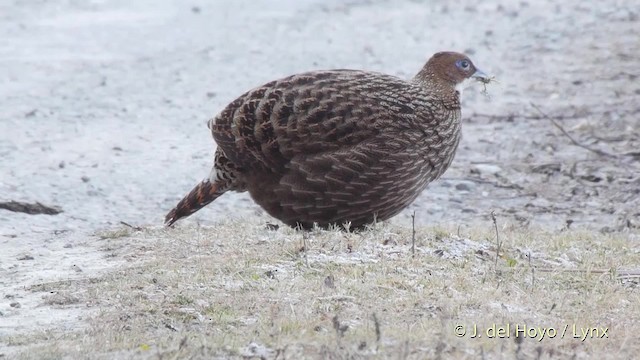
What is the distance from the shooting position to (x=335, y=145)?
7727mm

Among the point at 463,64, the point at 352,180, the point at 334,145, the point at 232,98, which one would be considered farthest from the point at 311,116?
the point at 232,98

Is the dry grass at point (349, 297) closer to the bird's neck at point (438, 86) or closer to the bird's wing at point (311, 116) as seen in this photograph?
the bird's wing at point (311, 116)

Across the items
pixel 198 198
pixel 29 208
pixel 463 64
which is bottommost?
pixel 29 208

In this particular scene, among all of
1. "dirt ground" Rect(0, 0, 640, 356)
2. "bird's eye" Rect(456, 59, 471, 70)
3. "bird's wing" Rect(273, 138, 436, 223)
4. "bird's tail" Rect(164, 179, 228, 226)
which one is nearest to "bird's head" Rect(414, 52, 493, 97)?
"bird's eye" Rect(456, 59, 471, 70)

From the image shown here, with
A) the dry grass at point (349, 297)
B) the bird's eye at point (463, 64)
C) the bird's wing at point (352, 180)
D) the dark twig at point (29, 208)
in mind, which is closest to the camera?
the dry grass at point (349, 297)

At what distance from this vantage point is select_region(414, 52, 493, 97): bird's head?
28.1 feet

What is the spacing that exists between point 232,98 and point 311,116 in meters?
5.05

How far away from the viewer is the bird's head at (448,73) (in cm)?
857

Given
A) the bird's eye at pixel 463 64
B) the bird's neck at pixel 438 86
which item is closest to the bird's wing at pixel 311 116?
the bird's neck at pixel 438 86

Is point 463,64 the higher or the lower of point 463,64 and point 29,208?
the higher

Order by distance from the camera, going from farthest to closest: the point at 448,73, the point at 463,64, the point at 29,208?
the point at 29,208, the point at 463,64, the point at 448,73

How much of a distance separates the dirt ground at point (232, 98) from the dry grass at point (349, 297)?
1.15 ft

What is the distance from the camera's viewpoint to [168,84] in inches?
515

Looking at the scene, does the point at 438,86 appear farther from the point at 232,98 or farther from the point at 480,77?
the point at 232,98
